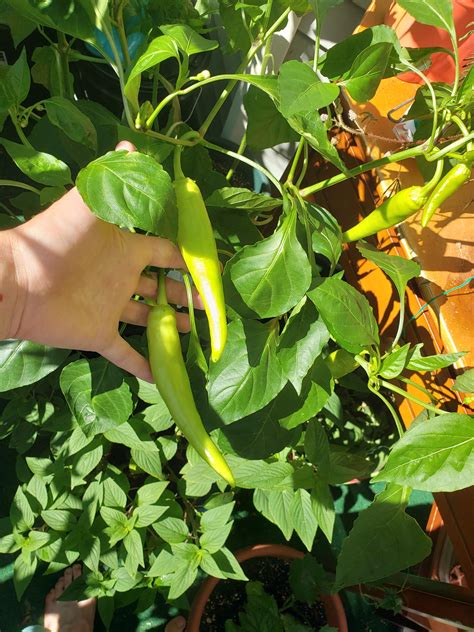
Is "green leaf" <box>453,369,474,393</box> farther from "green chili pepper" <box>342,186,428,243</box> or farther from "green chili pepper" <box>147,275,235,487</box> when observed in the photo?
"green chili pepper" <box>147,275,235,487</box>

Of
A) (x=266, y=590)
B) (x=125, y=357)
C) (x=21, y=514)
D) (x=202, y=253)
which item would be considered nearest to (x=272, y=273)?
(x=202, y=253)

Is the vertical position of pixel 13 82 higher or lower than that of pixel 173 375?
higher

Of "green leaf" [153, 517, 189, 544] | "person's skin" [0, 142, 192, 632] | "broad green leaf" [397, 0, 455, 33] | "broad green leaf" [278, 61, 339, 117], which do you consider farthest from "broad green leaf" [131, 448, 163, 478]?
"broad green leaf" [397, 0, 455, 33]

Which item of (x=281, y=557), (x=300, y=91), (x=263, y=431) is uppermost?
(x=300, y=91)

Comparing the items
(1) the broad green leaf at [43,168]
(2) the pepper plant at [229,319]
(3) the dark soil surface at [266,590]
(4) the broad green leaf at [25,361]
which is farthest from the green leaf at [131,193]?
(3) the dark soil surface at [266,590]

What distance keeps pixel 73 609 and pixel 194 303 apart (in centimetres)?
97

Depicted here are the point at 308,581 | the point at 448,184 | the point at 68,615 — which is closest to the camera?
the point at 448,184

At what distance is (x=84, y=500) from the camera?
40.4 inches

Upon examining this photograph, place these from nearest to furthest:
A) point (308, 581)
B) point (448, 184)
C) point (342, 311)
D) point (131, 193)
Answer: point (131, 193) → point (342, 311) → point (448, 184) → point (308, 581)

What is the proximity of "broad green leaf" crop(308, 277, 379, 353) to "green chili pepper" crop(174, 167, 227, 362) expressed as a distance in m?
0.11

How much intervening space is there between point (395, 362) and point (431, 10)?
1.52 feet

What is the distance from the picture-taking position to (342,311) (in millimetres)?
652

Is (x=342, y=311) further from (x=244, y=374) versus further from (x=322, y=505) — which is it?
(x=322, y=505)

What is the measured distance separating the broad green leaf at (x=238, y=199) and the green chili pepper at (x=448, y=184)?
23 cm
